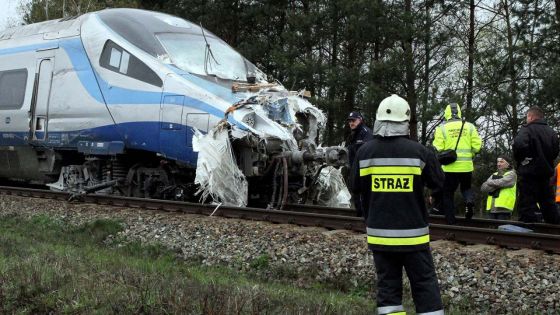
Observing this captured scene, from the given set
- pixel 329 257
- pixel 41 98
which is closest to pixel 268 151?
pixel 329 257

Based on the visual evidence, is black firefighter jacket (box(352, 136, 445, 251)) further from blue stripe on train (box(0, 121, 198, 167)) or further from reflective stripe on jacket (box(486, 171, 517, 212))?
blue stripe on train (box(0, 121, 198, 167))

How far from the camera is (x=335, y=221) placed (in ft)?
26.8

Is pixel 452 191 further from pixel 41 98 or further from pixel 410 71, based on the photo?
pixel 410 71

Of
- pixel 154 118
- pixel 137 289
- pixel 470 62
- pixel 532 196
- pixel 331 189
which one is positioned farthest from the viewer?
pixel 470 62

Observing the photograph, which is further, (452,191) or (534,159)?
(452,191)

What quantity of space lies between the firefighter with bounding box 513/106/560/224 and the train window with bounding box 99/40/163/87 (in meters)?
5.40

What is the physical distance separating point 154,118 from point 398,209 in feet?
21.4

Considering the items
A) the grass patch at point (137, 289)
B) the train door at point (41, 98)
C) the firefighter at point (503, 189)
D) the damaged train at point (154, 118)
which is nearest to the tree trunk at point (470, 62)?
the firefighter at point (503, 189)

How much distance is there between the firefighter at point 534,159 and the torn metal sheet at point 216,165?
3.86m

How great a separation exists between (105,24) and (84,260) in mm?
5510

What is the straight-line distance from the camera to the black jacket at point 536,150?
7516mm

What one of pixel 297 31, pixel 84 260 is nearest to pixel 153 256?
pixel 84 260

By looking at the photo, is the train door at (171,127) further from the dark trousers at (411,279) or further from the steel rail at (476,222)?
the dark trousers at (411,279)

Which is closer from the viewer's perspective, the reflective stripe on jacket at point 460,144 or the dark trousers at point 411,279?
the dark trousers at point 411,279
